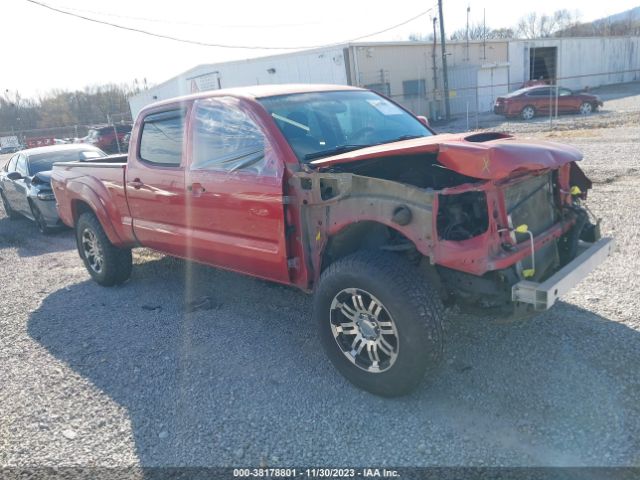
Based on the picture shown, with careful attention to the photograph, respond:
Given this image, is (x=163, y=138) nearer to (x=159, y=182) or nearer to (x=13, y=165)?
(x=159, y=182)

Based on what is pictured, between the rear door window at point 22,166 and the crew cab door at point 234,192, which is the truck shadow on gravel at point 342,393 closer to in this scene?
the crew cab door at point 234,192

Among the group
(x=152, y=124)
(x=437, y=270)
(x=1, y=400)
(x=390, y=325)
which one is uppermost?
(x=152, y=124)

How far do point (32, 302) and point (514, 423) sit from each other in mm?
5351

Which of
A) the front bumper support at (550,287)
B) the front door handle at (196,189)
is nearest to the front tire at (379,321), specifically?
the front bumper support at (550,287)

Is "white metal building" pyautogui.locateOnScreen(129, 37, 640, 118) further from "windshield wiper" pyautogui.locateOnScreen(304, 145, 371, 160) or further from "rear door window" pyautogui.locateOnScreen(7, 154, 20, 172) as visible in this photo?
"windshield wiper" pyautogui.locateOnScreen(304, 145, 371, 160)

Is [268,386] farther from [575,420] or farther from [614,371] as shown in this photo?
[614,371]

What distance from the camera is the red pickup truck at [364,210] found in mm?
3039

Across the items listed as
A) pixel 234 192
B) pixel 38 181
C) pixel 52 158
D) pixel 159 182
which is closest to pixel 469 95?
pixel 52 158

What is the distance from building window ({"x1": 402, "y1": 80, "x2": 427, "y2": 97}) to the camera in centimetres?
2928

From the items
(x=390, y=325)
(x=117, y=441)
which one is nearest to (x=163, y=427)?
(x=117, y=441)

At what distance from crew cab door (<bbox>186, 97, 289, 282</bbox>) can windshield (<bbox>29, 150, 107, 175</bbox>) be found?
253 inches

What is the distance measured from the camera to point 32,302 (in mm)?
6012

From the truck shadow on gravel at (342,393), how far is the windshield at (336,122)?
1.56 m

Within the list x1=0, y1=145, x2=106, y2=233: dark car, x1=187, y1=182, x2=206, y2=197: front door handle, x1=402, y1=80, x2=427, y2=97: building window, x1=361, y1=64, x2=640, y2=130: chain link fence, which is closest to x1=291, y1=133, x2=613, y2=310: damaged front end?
Result: x1=187, y1=182, x2=206, y2=197: front door handle
